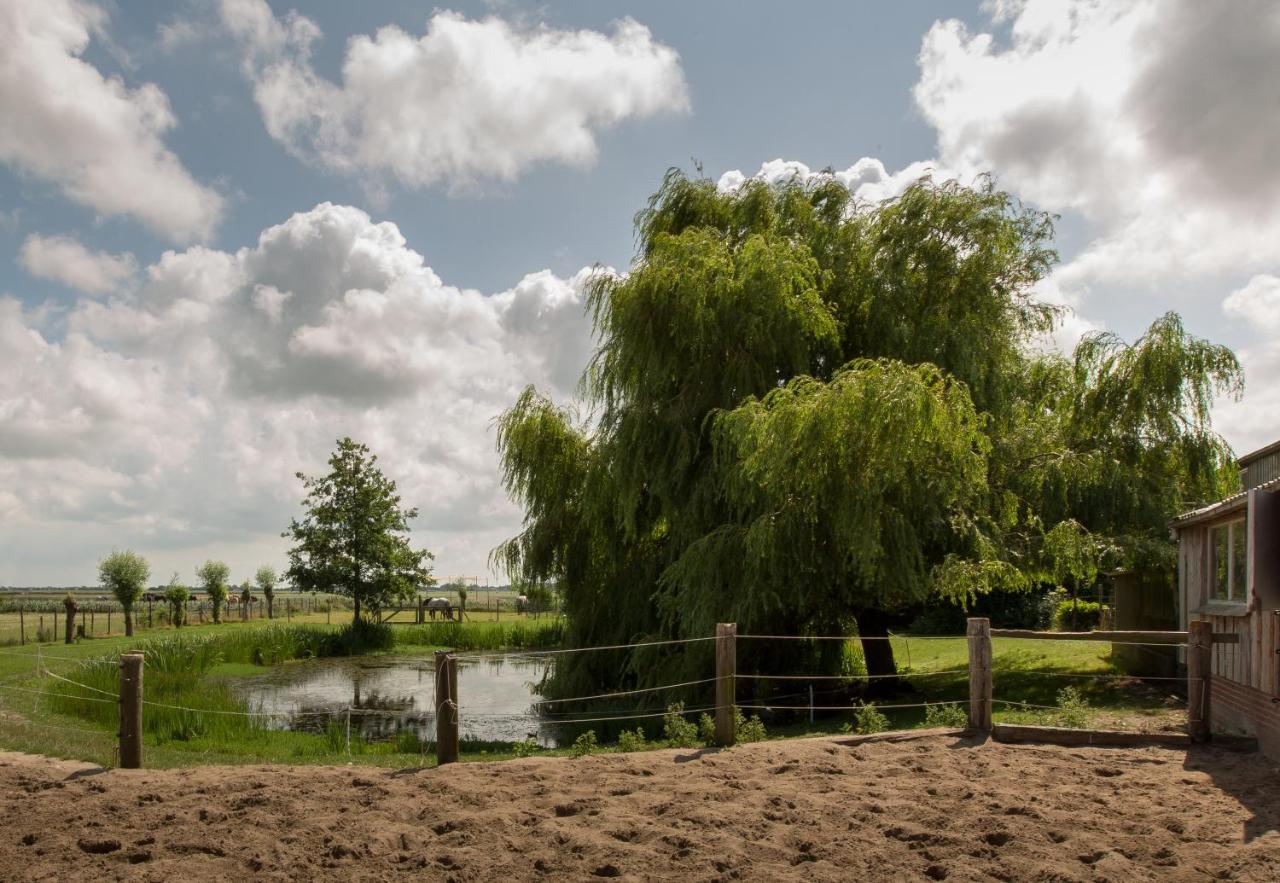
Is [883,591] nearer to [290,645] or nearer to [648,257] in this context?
[648,257]

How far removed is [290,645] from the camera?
24141mm

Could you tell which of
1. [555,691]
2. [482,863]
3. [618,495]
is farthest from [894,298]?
[482,863]

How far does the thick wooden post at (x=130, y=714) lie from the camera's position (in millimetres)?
8000

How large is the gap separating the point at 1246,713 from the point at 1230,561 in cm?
175

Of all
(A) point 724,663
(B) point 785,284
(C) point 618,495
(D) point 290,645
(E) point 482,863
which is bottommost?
(D) point 290,645

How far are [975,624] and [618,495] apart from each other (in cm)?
631

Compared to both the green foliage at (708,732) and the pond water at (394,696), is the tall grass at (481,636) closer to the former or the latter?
the pond water at (394,696)

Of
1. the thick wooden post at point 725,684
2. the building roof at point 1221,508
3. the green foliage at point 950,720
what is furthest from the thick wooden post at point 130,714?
the building roof at point 1221,508

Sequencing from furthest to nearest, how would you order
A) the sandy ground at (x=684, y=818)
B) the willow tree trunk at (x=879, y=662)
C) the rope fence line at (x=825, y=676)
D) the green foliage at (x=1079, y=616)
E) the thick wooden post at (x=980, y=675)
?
1. the green foliage at (x=1079, y=616)
2. the willow tree trunk at (x=879, y=662)
3. the rope fence line at (x=825, y=676)
4. the thick wooden post at (x=980, y=675)
5. the sandy ground at (x=684, y=818)

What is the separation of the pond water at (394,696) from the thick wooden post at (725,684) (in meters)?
3.92

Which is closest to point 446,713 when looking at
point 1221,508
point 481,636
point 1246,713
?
point 1246,713

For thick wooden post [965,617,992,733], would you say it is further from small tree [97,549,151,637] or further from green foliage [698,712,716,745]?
small tree [97,549,151,637]

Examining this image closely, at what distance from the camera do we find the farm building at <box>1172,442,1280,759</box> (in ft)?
24.7

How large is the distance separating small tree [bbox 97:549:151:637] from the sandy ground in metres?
25.0
